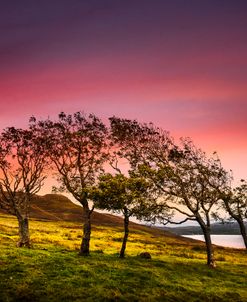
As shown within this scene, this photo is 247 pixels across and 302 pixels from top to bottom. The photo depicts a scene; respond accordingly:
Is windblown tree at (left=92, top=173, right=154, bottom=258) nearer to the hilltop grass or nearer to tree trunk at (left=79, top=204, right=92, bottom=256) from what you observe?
tree trunk at (left=79, top=204, right=92, bottom=256)

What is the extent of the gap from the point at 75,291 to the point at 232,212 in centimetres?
2561

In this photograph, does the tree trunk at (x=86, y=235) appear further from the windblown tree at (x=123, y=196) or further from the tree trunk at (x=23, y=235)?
the tree trunk at (x=23, y=235)

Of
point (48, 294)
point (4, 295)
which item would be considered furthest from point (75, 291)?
point (4, 295)

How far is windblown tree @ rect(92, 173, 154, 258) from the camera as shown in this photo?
43906mm

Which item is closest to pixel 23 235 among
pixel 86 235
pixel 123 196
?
pixel 86 235

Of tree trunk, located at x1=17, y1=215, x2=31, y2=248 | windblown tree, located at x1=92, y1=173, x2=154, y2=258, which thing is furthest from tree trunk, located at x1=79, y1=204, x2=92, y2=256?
tree trunk, located at x1=17, y1=215, x2=31, y2=248

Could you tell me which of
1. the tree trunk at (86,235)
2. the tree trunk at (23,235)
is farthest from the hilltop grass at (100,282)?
the tree trunk at (23,235)

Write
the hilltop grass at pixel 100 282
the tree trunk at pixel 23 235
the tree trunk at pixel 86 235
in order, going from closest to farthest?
1. the hilltop grass at pixel 100 282
2. the tree trunk at pixel 86 235
3. the tree trunk at pixel 23 235

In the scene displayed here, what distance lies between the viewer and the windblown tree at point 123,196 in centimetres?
4391

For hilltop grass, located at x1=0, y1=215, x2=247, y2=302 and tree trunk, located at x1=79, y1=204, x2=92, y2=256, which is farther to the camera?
tree trunk, located at x1=79, y1=204, x2=92, y2=256

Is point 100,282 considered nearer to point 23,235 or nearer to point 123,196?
point 123,196

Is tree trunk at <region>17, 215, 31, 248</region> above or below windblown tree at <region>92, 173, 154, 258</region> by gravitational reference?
below

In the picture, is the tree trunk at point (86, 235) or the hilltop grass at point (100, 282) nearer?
the hilltop grass at point (100, 282)

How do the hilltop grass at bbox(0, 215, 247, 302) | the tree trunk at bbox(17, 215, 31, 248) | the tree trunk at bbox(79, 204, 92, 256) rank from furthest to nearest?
the tree trunk at bbox(17, 215, 31, 248) → the tree trunk at bbox(79, 204, 92, 256) → the hilltop grass at bbox(0, 215, 247, 302)
